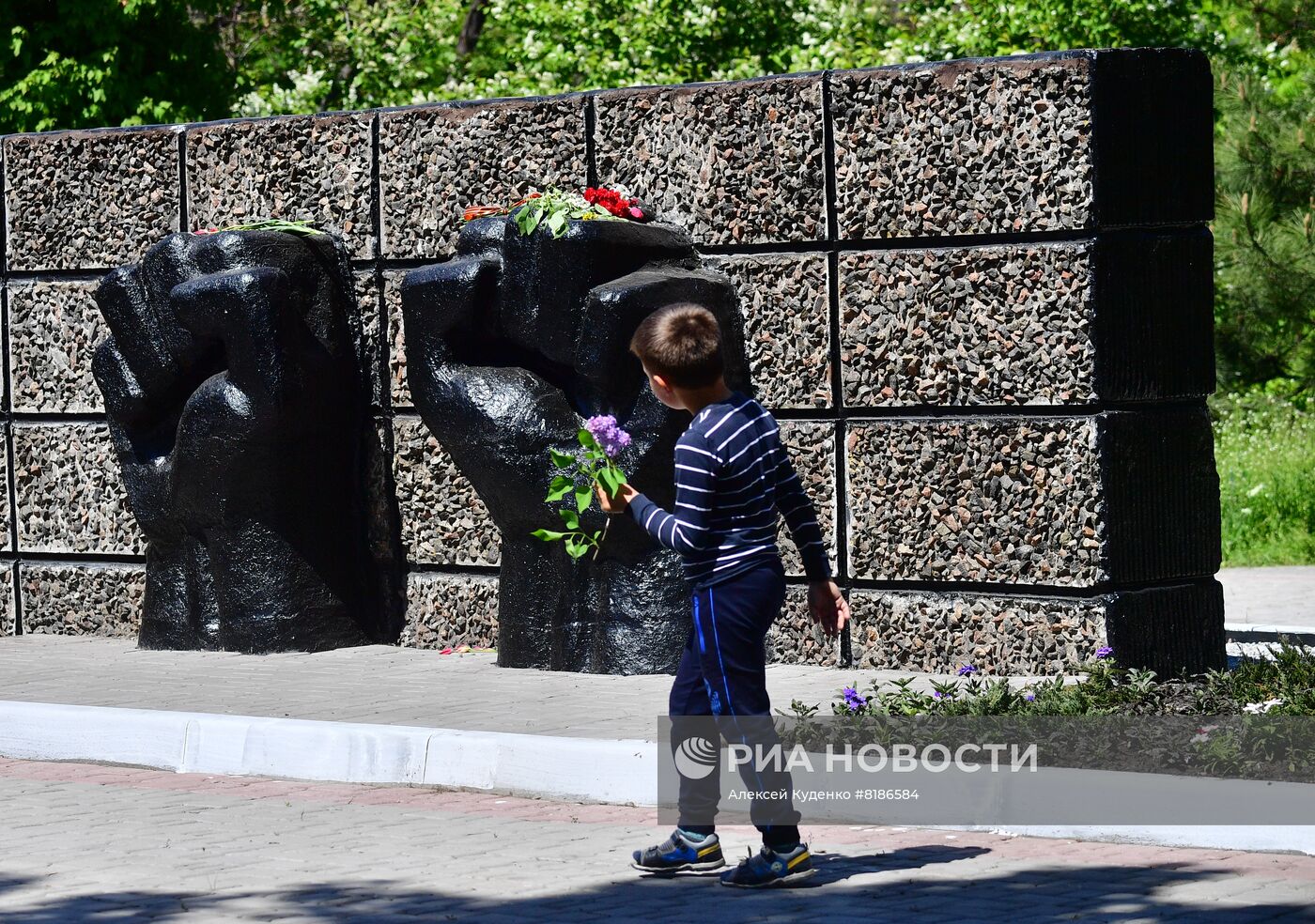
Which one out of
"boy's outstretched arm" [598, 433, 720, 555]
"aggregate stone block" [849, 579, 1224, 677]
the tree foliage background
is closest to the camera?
"boy's outstretched arm" [598, 433, 720, 555]

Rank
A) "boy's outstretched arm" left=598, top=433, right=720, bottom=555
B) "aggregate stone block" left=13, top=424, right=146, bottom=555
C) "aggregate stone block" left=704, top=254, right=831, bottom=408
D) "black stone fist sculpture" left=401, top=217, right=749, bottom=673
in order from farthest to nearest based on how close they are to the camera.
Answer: "aggregate stone block" left=13, top=424, right=146, bottom=555 < "aggregate stone block" left=704, top=254, right=831, bottom=408 < "black stone fist sculpture" left=401, top=217, right=749, bottom=673 < "boy's outstretched arm" left=598, top=433, right=720, bottom=555

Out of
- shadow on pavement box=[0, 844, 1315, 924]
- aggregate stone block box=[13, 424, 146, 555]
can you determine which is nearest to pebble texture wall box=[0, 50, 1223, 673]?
aggregate stone block box=[13, 424, 146, 555]

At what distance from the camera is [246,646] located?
992 centimetres

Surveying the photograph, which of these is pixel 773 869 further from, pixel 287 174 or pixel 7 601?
pixel 7 601

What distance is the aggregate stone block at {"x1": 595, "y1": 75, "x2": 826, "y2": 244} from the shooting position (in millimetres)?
9102

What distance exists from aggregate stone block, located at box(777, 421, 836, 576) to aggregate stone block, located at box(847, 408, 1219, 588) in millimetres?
98

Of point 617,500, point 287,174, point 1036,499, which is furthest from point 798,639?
point 617,500

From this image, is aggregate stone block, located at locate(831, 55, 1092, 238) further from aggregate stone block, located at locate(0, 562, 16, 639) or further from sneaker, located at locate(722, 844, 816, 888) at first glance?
aggregate stone block, located at locate(0, 562, 16, 639)

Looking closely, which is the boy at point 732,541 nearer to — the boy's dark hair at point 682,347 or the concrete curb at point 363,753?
the boy's dark hair at point 682,347

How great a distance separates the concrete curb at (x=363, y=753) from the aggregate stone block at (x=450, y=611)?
7.25 feet

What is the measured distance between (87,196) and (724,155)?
3.82m

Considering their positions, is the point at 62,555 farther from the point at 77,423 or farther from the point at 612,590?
the point at 612,590

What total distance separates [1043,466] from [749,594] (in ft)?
10.9

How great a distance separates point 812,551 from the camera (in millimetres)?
5684
